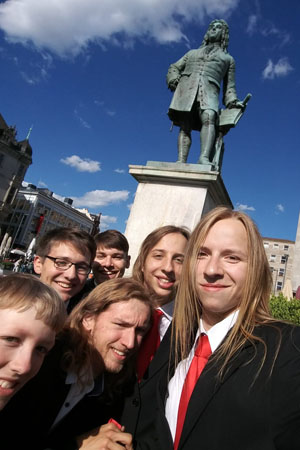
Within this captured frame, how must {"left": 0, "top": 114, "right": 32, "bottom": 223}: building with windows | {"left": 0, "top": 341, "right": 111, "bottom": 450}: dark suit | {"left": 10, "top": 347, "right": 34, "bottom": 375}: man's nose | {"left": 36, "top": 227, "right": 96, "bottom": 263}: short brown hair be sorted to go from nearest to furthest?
{"left": 10, "top": 347, "right": 34, "bottom": 375}: man's nose < {"left": 0, "top": 341, "right": 111, "bottom": 450}: dark suit < {"left": 36, "top": 227, "right": 96, "bottom": 263}: short brown hair < {"left": 0, "top": 114, "right": 32, "bottom": 223}: building with windows

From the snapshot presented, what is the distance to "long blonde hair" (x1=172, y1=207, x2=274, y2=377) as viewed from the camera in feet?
4.58

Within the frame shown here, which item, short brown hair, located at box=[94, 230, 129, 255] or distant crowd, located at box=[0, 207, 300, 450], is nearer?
distant crowd, located at box=[0, 207, 300, 450]

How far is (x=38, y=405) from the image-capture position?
1.53m

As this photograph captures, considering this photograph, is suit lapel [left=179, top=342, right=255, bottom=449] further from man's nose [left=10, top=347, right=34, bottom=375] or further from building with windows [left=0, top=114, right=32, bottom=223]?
building with windows [left=0, top=114, right=32, bottom=223]

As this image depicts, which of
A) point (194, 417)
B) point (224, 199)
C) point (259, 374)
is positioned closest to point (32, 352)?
point (194, 417)

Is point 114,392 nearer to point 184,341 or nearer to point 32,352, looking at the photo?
point 184,341

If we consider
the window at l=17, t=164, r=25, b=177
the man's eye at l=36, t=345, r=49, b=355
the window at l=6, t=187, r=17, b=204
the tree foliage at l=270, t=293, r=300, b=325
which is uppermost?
the window at l=17, t=164, r=25, b=177

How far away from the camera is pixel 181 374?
158 cm

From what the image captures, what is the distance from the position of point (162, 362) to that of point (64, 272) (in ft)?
3.89

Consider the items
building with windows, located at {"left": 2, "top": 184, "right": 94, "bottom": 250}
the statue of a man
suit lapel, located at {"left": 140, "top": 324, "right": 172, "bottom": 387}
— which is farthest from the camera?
building with windows, located at {"left": 2, "top": 184, "right": 94, "bottom": 250}

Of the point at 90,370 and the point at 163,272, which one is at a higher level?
the point at 163,272

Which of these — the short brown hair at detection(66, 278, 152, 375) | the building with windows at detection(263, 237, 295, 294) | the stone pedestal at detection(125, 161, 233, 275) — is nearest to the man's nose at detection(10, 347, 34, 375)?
the short brown hair at detection(66, 278, 152, 375)

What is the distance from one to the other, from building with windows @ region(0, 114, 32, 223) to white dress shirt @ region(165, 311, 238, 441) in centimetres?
5721

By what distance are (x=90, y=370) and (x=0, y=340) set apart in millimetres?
→ 576
